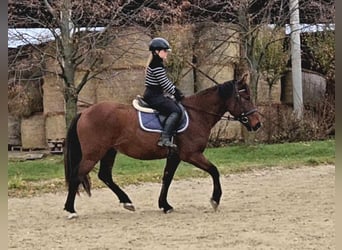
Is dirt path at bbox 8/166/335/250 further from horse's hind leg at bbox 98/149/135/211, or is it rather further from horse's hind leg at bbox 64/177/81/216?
horse's hind leg at bbox 98/149/135/211

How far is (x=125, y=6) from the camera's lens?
37.2 ft

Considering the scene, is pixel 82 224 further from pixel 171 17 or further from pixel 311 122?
pixel 311 122

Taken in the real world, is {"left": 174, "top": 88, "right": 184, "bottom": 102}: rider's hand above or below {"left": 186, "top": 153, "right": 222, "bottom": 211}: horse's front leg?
above

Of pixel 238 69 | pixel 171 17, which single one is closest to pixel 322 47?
pixel 238 69

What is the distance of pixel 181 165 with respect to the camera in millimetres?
12109

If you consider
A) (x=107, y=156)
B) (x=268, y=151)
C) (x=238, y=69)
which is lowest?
(x=268, y=151)

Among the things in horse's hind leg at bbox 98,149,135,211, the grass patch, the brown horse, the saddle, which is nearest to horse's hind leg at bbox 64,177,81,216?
the brown horse

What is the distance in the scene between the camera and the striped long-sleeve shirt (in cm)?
645

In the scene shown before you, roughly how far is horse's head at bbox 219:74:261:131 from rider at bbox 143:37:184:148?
2.34ft

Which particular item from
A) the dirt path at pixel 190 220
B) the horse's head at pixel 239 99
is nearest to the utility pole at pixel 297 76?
the dirt path at pixel 190 220

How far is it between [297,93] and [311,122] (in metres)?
0.87

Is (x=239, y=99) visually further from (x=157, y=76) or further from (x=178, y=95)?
(x=157, y=76)

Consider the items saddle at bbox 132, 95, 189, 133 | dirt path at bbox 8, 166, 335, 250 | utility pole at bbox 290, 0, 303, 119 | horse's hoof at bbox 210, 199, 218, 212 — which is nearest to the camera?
dirt path at bbox 8, 166, 335, 250

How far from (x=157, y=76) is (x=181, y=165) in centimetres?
584
